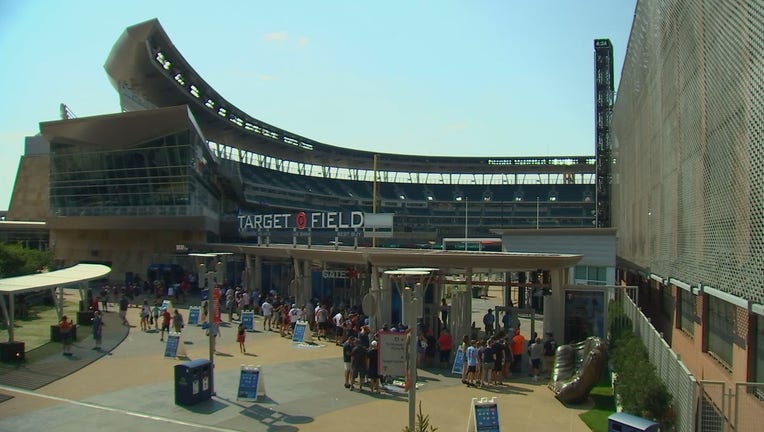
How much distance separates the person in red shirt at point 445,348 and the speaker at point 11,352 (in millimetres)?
12655

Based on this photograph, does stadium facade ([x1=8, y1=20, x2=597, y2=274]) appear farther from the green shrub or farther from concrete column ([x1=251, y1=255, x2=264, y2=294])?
the green shrub

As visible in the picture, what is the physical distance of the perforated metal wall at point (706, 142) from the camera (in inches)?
390

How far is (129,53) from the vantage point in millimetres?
56656

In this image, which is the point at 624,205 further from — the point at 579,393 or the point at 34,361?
the point at 34,361

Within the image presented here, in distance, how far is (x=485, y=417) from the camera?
38.0 ft

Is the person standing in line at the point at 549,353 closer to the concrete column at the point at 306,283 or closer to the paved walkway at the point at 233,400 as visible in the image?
the paved walkway at the point at 233,400

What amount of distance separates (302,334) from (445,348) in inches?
250

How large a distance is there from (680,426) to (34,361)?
17.7 m

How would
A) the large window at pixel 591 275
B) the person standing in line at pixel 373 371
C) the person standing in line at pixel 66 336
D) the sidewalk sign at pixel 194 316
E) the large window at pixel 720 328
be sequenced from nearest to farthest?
the large window at pixel 720 328, the person standing in line at pixel 373 371, the person standing in line at pixel 66 336, the sidewalk sign at pixel 194 316, the large window at pixel 591 275

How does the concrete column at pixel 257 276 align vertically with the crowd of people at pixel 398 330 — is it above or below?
above

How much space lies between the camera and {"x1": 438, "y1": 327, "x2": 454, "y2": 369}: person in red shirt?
19172 mm

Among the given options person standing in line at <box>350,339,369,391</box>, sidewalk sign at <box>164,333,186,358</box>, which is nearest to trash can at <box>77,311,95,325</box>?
sidewalk sign at <box>164,333,186,358</box>

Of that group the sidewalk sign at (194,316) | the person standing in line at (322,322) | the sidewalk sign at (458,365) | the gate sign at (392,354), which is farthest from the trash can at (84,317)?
the gate sign at (392,354)

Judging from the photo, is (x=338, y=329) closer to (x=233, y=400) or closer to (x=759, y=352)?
(x=233, y=400)
